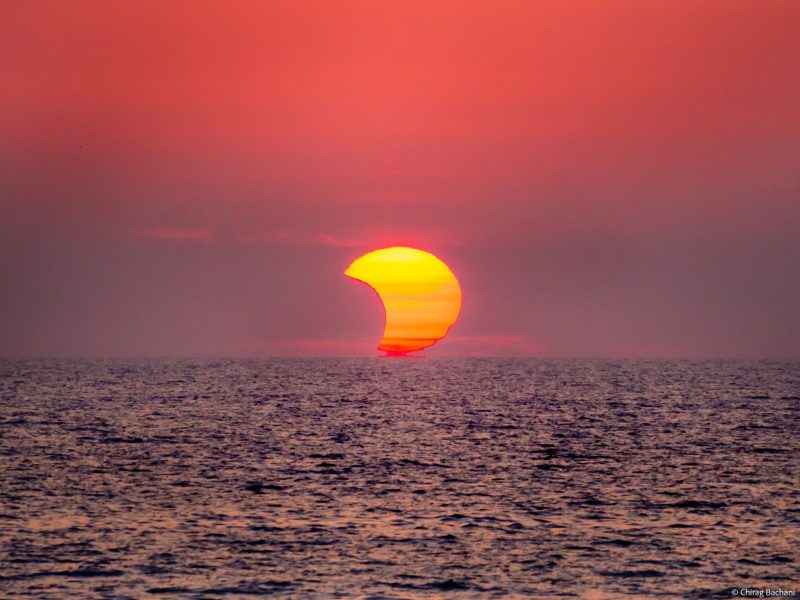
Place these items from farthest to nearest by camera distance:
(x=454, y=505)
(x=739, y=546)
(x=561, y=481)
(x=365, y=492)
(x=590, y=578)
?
1. (x=561, y=481)
2. (x=365, y=492)
3. (x=454, y=505)
4. (x=739, y=546)
5. (x=590, y=578)

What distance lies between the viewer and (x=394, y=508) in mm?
43156

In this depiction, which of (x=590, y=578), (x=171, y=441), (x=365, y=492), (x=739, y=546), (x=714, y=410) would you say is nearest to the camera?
(x=590, y=578)

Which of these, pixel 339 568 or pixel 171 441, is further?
pixel 171 441

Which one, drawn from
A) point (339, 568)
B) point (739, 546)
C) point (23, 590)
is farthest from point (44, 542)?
point (739, 546)

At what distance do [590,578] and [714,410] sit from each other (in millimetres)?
82696

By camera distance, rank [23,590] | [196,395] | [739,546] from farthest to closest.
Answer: [196,395] → [739,546] → [23,590]

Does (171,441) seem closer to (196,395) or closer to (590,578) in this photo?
(590,578)

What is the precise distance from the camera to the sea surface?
3112cm

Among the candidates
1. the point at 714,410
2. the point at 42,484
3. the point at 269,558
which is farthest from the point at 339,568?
the point at 714,410

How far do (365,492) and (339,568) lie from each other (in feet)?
51.3

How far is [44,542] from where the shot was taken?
35.3 meters

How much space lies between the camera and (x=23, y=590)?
1153 inches

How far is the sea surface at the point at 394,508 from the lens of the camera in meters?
31.1

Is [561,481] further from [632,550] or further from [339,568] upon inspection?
[339,568]
